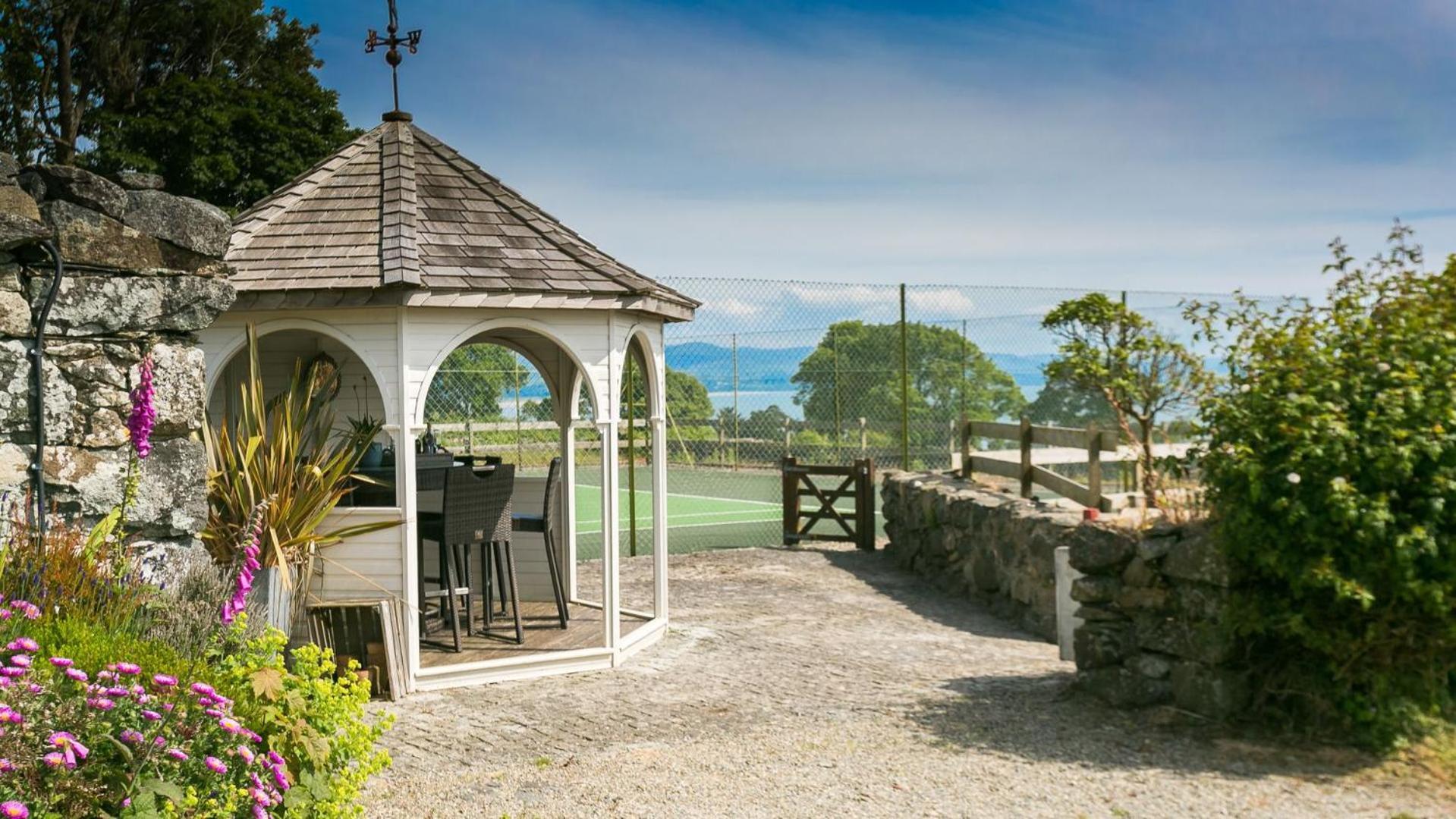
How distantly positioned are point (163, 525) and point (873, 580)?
25.5 feet

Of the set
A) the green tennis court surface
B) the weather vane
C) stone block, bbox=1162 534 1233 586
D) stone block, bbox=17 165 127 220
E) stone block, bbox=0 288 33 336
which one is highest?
the weather vane

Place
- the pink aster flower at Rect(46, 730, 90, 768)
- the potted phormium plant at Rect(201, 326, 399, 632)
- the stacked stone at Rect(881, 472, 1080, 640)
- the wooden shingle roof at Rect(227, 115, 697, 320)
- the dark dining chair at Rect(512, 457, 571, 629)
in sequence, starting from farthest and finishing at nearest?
the stacked stone at Rect(881, 472, 1080, 640)
the dark dining chair at Rect(512, 457, 571, 629)
the wooden shingle roof at Rect(227, 115, 697, 320)
the potted phormium plant at Rect(201, 326, 399, 632)
the pink aster flower at Rect(46, 730, 90, 768)

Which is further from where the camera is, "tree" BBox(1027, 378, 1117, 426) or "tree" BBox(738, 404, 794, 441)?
"tree" BBox(738, 404, 794, 441)

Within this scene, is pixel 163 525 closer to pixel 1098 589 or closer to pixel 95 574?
pixel 95 574

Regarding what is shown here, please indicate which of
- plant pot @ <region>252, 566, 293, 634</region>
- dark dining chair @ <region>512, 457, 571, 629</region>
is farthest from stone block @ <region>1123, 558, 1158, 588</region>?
plant pot @ <region>252, 566, 293, 634</region>

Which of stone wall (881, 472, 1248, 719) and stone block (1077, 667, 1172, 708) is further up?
stone wall (881, 472, 1248, 719)

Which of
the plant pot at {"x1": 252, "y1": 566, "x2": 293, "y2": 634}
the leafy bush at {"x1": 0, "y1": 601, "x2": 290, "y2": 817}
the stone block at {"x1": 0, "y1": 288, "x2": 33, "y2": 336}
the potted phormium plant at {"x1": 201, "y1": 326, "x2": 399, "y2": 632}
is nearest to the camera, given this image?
the leafy bush at {"x1": 0, "y1": 601, "x2": 290, "y2": 817}

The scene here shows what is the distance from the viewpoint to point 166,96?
83.5ft

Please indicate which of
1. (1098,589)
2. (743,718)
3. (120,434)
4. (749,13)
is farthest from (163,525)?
(749,13)

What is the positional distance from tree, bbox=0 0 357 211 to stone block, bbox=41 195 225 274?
62.6 feet

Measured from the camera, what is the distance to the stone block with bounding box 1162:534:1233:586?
21.1 feet

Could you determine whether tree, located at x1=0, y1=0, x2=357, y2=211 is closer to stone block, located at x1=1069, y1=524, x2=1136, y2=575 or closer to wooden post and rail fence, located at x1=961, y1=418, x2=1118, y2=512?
wooden post and rail fence, located at x1=961, y1=418, x2=1118, y2=512

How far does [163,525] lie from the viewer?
615 centimetres

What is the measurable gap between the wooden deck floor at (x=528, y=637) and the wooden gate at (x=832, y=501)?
15.2 ft
